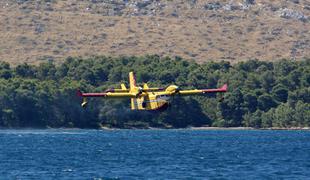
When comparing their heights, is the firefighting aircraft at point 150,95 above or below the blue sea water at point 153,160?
above

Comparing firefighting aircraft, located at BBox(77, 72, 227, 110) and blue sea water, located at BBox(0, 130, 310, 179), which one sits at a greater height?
firefighting aircraft, located at BBox(77, 72, 227, 110)

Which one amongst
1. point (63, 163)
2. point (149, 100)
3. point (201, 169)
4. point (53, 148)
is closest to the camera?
point (201, 169)

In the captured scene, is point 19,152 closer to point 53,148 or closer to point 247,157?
point 53,148

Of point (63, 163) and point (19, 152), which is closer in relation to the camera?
point (63, 163)

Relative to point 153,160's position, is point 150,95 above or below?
above

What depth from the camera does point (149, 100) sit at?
153 metres

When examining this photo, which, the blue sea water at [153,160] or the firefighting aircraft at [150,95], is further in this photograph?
the firefighting aircraft at [150,95]

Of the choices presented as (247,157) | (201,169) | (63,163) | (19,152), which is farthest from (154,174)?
(19,152)

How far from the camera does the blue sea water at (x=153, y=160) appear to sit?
417 feet

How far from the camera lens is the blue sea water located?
12700cm

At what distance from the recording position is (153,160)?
486 feet

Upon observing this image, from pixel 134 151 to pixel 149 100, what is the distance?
61.3 ft

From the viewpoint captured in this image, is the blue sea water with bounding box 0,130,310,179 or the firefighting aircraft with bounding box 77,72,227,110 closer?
the blue sea water with bounding box 0,130,310,179

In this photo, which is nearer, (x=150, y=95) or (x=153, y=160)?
(x=153, y=160)
